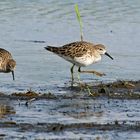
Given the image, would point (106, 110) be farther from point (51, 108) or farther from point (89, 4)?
point (89, 4)

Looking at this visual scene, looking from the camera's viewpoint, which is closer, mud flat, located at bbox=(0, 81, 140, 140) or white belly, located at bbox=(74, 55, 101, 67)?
mud flat, located at bbox=(0, 81, 140, 140)

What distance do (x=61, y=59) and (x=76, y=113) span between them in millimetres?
5252

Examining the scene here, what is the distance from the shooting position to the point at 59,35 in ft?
62.6

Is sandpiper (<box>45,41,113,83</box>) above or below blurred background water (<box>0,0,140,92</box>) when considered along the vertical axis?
above

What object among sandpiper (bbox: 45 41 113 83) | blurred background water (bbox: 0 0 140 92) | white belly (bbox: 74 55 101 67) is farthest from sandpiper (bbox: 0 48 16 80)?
white belly (bbox: 74 55 101 67)

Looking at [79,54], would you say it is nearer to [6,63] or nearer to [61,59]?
[6,63]

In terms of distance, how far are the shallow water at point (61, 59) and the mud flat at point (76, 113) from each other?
1 cm

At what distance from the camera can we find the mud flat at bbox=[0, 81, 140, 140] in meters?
10.5

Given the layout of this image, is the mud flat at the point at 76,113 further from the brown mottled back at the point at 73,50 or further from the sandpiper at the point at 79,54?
the brown mottled back at the point at 73,50

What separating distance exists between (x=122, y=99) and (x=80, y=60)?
2.27 meters

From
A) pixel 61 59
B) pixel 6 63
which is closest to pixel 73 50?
pixel 6 63

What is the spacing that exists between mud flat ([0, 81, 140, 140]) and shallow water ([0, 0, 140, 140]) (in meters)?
0.01

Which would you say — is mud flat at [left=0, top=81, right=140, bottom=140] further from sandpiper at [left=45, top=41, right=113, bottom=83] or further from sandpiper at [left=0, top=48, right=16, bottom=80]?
sandpiper at [left=0, top=48, right=16, bottom=80]

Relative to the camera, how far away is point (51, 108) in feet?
40.1
